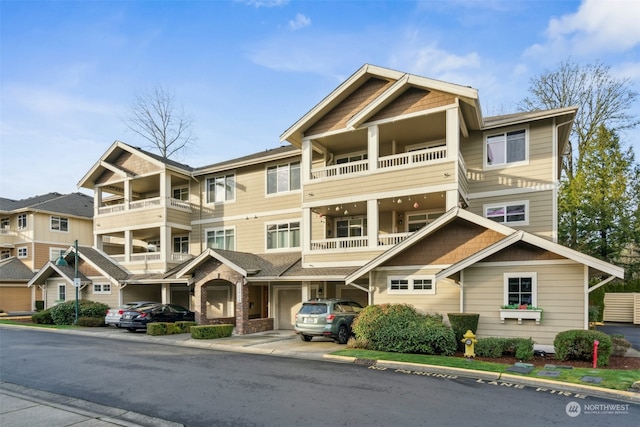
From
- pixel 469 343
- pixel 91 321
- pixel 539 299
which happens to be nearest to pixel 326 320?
pixel 469 343

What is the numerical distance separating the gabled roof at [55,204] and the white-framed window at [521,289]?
39.9 m

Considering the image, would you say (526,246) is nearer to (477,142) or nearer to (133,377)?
(477,142)

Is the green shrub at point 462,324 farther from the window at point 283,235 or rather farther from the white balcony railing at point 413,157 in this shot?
the window at point 283,235

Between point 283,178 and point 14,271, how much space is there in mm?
28564

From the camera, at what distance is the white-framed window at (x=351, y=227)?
71.4ft

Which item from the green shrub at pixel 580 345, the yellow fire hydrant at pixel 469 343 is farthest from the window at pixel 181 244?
the green shrub at pixel 580 345

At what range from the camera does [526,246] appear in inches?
544

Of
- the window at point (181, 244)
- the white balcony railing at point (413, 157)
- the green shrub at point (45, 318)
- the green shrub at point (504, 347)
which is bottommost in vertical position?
the green shrub at point (45, 318)

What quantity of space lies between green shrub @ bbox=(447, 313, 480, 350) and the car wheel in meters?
4.33

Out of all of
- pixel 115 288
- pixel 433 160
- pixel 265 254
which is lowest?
pixel 115 288

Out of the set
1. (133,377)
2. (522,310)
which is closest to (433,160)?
(522,310)

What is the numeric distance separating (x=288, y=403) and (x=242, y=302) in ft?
39.1

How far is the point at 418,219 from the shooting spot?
20.8 metres

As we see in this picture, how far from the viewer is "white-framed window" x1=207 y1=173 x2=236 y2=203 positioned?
26078 millimetres
